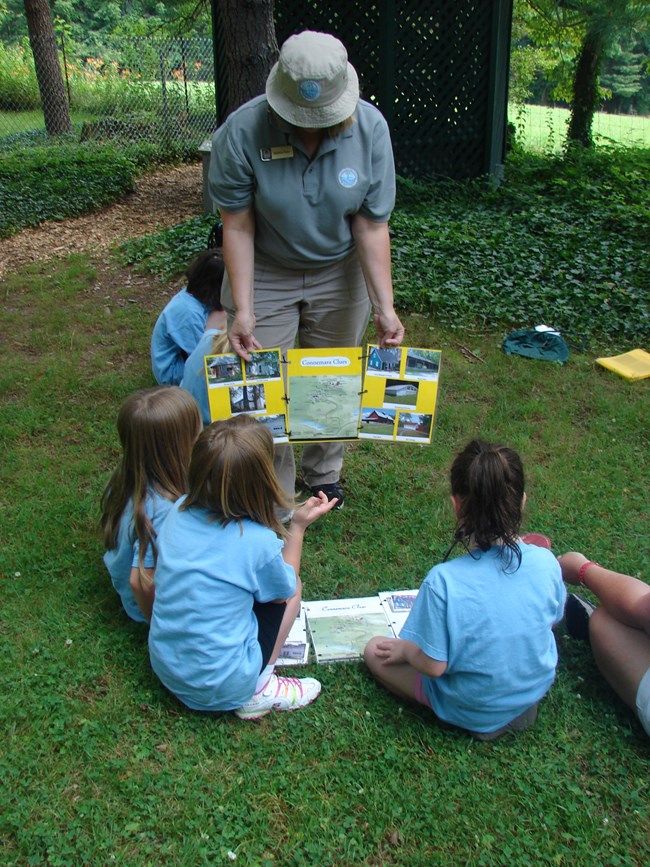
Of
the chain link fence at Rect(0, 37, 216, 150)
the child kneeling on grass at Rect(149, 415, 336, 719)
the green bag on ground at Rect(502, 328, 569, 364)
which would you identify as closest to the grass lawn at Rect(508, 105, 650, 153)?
the chain link fence at Rect(0, 37, 216, 150)

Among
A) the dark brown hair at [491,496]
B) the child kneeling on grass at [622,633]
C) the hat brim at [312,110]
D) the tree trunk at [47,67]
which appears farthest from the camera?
the tree trunk at [47,67]

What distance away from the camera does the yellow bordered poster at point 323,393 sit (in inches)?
117

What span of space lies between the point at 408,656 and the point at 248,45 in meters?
5.04

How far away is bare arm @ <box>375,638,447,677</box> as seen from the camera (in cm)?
223

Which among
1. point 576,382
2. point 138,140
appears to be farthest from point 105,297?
point 138,140

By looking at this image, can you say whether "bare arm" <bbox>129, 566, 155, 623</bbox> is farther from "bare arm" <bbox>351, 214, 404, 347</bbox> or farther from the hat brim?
the hat brim

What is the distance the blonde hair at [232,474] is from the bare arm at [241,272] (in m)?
0.61

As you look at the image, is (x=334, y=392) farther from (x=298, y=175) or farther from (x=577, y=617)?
(x=577, y=617)

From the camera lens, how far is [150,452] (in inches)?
101

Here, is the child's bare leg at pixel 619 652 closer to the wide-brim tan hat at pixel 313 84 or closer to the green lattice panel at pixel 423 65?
the wide-brim tan hat at pixel 313 84

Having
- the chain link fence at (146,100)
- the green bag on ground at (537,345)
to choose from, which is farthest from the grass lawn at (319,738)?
the chain link fence at (146,100)

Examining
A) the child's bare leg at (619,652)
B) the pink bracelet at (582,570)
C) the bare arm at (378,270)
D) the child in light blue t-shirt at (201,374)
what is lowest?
the child's bare leg at (619,652)

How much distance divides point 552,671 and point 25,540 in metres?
2.15

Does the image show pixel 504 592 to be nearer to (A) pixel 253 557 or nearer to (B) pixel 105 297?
(A) pixel 253 557
